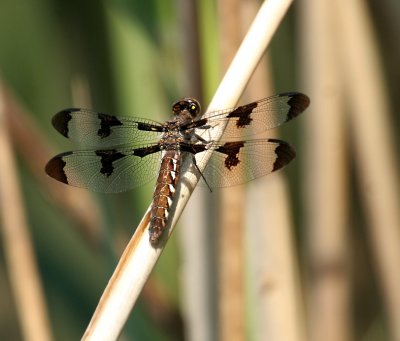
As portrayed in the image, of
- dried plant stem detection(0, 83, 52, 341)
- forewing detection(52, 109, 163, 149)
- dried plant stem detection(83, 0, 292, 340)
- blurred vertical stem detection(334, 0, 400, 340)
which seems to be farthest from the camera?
blurred vertical stem detection(334, 0, 400, 340)

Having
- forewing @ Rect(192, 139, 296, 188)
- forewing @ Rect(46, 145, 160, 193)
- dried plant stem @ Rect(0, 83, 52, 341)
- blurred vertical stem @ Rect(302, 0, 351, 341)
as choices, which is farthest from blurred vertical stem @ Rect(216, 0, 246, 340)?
dried plant stem @ Rect(0, 83, 52, 341)

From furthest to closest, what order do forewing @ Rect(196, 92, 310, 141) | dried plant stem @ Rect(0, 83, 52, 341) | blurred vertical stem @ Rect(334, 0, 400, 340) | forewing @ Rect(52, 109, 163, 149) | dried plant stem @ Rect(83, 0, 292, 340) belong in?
1. blurred vertical stem @ Rect(334, 0, 400, 340)
2. dried plant stem @ Rect(0, 83, 52, 341)
3. forewing @ Rect(52, 109, 163, 149)
4. forewing @ Rect(196, 92, 310, 141)
5. dried plant stem @ Rect(83, 0, 292, 340)

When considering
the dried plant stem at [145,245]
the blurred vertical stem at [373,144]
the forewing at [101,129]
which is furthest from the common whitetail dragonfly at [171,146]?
the blurred vertical stem at [373,144]

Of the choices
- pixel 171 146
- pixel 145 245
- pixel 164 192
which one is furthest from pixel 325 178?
pixel 145 245

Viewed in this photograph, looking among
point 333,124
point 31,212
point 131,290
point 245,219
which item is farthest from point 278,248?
point 31,212

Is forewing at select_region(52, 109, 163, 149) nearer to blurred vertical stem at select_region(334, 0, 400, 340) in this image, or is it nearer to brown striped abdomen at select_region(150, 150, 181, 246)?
brown striped abdomen at select_region(150, 150, 181, 246)

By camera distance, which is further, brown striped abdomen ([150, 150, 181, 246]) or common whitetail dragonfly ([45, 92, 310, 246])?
common whitetail dragonfly ([45, 92, 310, 246])

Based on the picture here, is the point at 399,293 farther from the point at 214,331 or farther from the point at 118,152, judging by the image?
the point at 118,152

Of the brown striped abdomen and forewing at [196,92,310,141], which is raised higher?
forewing at [196,92,310,141]
